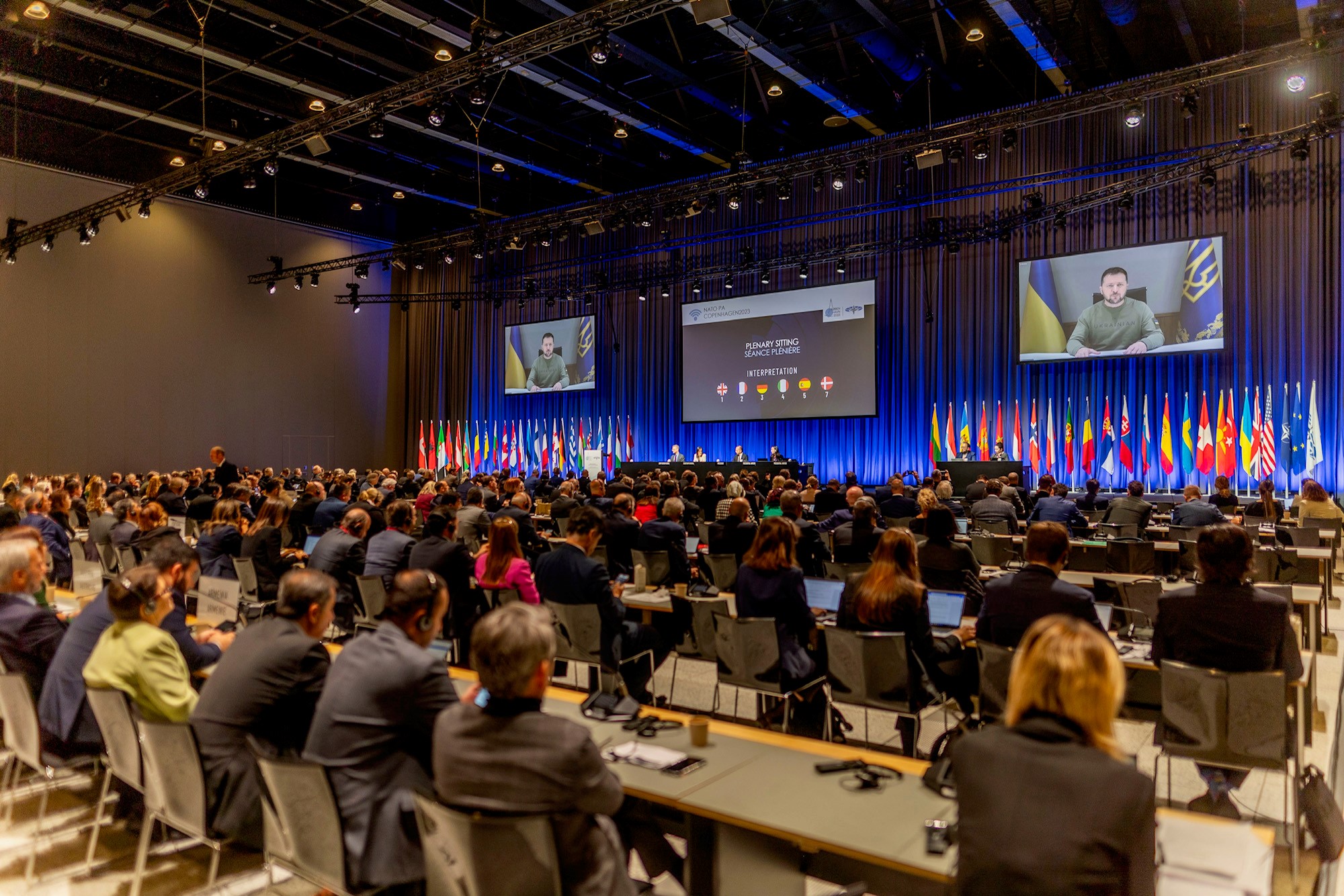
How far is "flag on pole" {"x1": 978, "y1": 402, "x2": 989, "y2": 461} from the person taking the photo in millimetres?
15281

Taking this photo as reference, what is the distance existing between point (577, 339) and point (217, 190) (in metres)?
8.23

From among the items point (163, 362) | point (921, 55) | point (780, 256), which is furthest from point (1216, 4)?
point (163, 362)

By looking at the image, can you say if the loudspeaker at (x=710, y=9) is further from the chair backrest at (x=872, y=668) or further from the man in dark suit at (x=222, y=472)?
the man in dark suit at (x=222, y=472)

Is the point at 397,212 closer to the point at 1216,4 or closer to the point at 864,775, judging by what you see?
the point at 1216,4

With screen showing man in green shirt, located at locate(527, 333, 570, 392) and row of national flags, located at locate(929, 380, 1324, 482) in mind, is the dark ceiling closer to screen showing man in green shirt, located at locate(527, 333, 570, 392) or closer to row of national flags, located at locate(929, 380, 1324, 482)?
screen showing man in green shirt, located at locate(527, 333, 570, 392)

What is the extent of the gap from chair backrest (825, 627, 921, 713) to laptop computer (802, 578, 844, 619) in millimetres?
988

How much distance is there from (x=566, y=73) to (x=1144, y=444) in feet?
35.3

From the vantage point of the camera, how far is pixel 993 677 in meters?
3.92

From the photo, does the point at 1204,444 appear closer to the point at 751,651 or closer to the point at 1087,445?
the point at 1087,445

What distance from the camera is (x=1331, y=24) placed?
8523 millimetres

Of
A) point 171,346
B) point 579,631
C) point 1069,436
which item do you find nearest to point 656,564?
point 579,631

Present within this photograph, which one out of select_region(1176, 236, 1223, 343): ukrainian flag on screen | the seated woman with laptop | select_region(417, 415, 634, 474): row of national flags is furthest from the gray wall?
select_region(1176, 236, 1223, 343): ukrainian flag on screen

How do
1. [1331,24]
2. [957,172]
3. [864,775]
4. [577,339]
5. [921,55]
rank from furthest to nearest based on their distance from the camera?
1. [577,339]
2. [957,172]
3. [921,55]
4. [1331,24]
5. [864,775]

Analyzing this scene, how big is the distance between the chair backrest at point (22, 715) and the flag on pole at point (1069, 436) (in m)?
14.5
